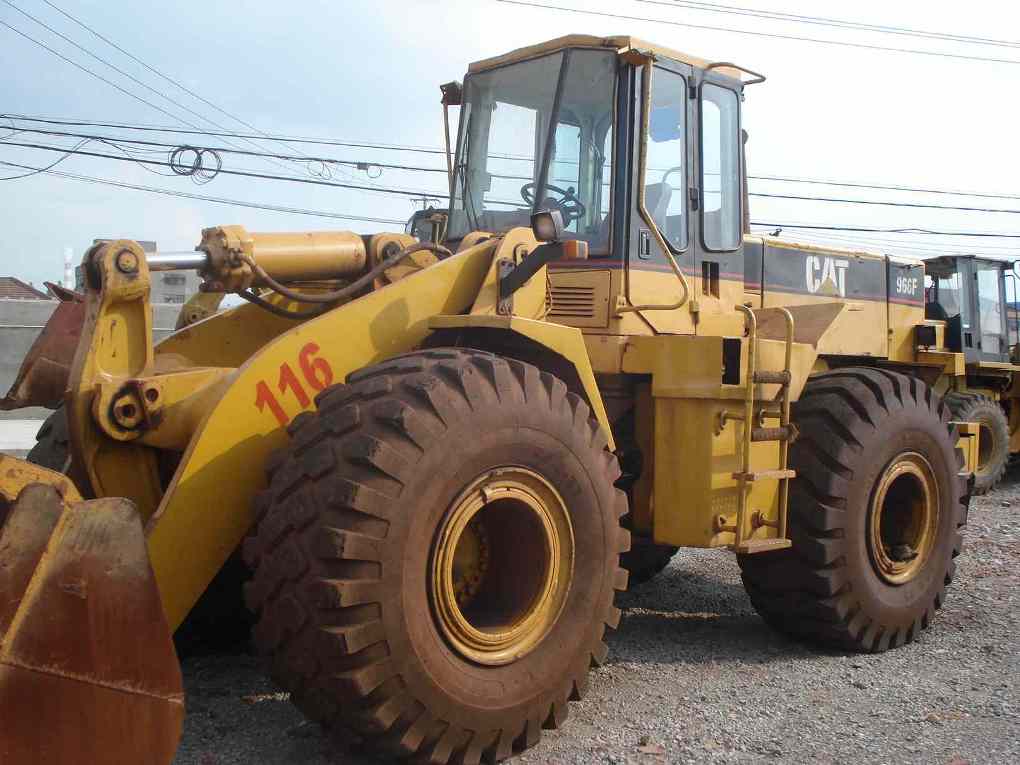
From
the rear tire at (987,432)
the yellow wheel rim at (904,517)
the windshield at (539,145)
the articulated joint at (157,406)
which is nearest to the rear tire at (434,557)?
the articulated joint at (157,406)

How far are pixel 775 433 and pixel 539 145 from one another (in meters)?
1.89

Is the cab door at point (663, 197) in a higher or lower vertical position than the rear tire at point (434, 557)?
higher

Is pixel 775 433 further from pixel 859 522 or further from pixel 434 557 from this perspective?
pixel 434 557

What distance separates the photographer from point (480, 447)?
360 cm

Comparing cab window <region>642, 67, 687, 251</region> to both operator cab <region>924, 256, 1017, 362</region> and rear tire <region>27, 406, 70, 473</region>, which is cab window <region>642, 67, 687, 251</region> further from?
operator cab <region>924, 256, 1017, 362</region>

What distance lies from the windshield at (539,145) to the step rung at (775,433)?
1156mm

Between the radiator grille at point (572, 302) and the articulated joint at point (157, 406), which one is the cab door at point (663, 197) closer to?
the radiator grille at point (572, 302)

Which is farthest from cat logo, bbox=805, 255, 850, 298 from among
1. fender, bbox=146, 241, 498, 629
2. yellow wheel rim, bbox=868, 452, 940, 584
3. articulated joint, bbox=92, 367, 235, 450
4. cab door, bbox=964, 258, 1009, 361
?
cab door, bbox=964, 258, 1009, 361

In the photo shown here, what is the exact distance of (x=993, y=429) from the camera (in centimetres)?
1424

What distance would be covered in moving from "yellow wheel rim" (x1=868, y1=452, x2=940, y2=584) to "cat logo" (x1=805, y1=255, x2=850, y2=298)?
4.75 feet

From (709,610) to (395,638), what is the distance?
348cm

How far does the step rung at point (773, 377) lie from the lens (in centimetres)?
496

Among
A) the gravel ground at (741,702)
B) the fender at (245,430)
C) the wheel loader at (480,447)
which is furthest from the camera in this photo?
the gravel ground at (741,702)

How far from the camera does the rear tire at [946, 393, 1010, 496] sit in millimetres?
14031
